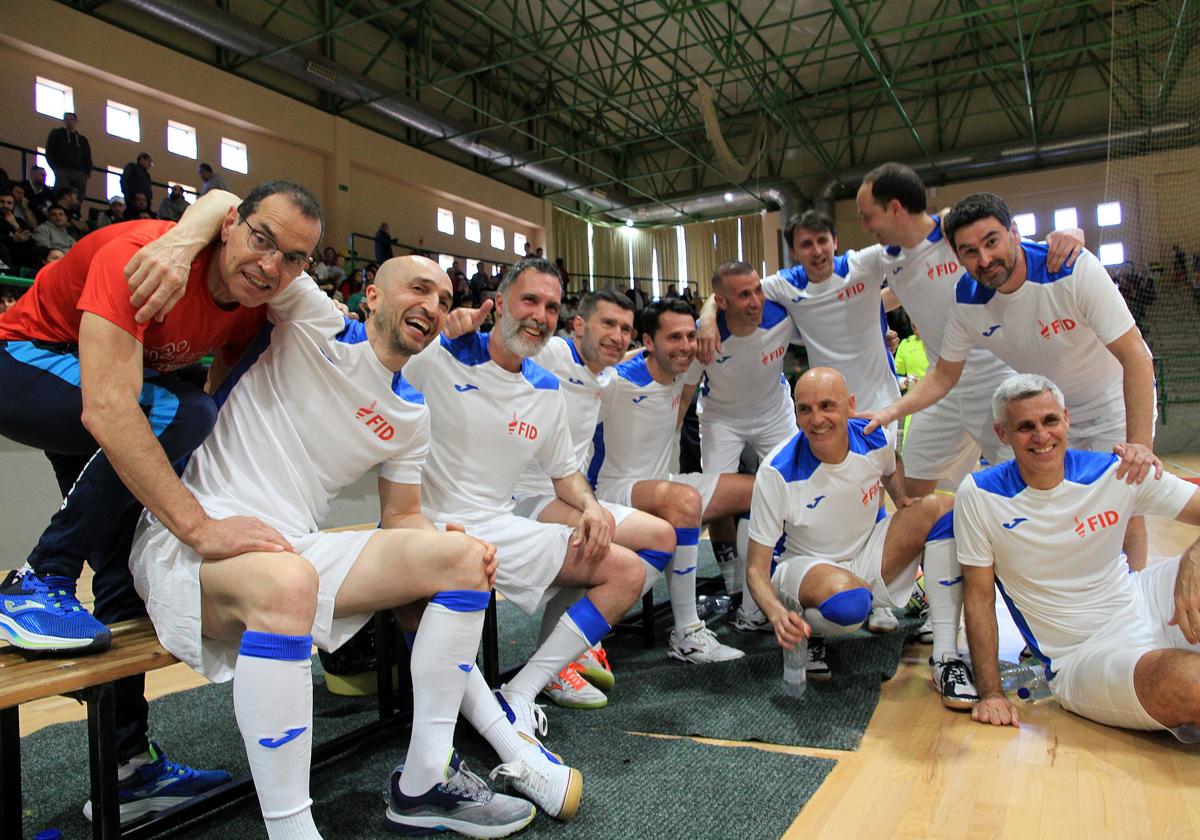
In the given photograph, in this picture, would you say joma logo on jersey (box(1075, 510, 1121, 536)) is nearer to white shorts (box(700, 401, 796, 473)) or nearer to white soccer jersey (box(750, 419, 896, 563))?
white soccer jersey (box(750, 419, 896, 563))

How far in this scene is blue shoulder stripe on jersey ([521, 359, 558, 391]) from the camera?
2824 millimetres

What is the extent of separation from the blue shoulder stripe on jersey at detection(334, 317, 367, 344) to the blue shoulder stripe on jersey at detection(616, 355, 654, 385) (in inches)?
62.3

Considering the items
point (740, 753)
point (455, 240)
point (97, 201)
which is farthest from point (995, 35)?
point (740, 753)

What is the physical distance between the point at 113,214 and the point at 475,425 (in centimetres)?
810

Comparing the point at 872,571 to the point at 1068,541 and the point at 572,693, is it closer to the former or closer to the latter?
the point at 1068,541

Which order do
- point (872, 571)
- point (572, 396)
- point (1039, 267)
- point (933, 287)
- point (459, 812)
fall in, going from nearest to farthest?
point (459, 812)
point (1039, 267)
point (872, 571)
point (572, 396)
point (933, 287)

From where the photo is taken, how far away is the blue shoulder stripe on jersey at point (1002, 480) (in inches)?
96.3

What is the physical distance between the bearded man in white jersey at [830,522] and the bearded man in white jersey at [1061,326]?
0.98ft

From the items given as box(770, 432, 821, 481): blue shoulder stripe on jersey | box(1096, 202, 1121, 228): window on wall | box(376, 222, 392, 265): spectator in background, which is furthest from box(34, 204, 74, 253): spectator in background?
box(1096, 202, 1121, 228): window on wall

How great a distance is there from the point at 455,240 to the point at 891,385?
14107mm

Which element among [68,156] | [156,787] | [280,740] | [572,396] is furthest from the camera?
[68,156]

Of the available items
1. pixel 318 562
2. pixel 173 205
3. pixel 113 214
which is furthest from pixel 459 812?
pixel 173 205

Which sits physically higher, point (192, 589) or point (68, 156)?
point (68, 156)

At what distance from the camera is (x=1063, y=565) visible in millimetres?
2379
